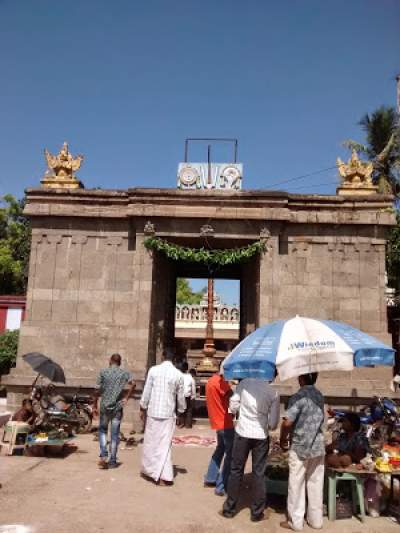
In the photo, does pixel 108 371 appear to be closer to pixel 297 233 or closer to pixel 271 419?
pixel 271 419

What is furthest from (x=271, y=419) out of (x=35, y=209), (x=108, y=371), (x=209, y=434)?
(x=35, y=209)

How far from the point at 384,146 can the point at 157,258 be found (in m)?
18.2

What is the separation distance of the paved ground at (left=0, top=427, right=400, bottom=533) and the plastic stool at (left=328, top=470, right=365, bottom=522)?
14 centimetres

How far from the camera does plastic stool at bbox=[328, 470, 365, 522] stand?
621 cm

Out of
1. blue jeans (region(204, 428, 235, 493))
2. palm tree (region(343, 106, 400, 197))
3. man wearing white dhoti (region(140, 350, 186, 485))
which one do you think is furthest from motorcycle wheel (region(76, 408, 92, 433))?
palm tree (region(343, 106, 400, 197))

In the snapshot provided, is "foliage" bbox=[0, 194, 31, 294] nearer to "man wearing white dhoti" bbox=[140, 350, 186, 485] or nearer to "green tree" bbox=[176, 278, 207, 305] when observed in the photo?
"man wearing white dhoti" bbox=[140, 350, 186, 485]

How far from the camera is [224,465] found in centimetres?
712

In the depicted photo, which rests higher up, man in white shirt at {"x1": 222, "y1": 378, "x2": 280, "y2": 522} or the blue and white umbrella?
the blue and white umbrella

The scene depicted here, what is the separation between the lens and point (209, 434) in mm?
12023

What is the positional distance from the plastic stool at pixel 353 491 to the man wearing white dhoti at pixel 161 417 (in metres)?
2.40

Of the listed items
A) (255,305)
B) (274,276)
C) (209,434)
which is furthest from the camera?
(255,305)

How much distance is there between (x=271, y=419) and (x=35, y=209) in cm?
949

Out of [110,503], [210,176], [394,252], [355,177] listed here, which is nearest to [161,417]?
[110,503]

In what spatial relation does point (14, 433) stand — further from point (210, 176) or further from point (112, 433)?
point (210, 176)
